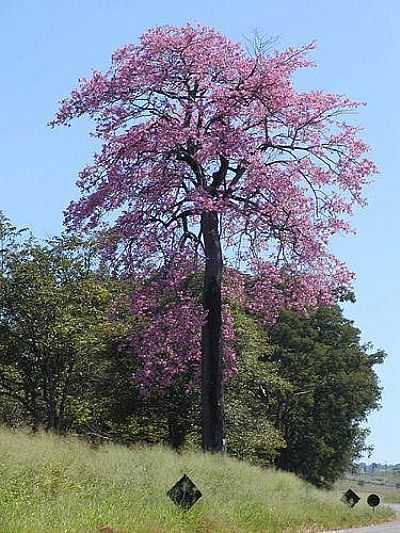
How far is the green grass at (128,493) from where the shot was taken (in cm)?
1475

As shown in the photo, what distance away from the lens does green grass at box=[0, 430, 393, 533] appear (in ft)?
48.4

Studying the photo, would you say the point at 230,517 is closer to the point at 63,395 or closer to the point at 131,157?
the point at 131,157

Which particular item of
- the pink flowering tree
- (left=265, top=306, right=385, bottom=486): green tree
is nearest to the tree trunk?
the pink flowering tree

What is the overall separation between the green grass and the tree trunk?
982 millimetres

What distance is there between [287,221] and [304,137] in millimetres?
2460

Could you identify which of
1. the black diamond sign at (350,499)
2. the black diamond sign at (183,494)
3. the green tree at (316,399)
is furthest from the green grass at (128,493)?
the green tree at (316,399)

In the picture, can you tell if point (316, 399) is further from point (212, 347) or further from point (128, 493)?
point (128, 493)

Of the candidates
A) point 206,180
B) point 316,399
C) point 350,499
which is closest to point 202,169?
point 206,180

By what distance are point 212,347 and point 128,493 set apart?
23.2ft

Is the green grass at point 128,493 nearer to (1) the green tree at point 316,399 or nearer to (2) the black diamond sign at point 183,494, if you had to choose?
(2) the black diamond sign at point 183,494

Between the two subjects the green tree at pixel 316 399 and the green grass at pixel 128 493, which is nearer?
the green grass at pixel 128 493

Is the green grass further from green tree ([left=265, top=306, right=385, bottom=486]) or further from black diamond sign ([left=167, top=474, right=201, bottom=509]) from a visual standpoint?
green tree ([left=265, top=306, right=385, bottom=486])

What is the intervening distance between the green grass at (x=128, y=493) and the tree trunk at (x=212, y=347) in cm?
98

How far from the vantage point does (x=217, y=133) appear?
23766mm
